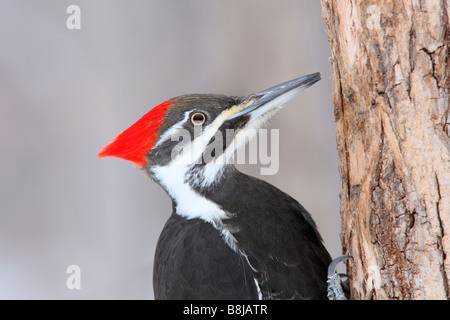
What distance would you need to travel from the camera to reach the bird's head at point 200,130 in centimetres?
269

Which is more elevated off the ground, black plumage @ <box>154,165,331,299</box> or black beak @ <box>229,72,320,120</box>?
black beak @ <box>229,72,320,120</box>

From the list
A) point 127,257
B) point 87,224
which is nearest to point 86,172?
point 87,224

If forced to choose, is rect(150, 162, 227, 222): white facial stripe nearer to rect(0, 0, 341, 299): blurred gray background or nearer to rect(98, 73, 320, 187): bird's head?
rect(98, 73, 320, 187): bird's head

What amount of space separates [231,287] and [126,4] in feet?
11.1

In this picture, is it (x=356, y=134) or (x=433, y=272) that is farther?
(x=356, y=134)

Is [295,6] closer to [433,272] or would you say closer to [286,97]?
[286,97]

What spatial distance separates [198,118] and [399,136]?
107cm

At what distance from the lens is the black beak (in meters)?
2.57

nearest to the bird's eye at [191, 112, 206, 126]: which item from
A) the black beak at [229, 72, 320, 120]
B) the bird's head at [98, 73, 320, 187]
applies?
the bird's head at [98, 73, 320, 187]

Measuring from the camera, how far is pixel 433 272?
6.29 ft

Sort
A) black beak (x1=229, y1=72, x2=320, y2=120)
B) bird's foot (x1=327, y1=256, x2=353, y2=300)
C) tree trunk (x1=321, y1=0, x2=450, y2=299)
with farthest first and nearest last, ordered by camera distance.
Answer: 1. black beak (x1=229, y1=72, x2=320, y2=120)
2. bird's foot (x1=327, y1=256, x2=353, y2=300)
3. tree trunk (x1=321, y1=0, x2=450, y2=299)

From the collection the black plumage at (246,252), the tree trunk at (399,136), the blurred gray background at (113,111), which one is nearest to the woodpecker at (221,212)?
the black plumage at (246,252)

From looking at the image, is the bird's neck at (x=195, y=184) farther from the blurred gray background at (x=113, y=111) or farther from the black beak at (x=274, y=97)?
the blurred gray background at (x=113, y=111)
